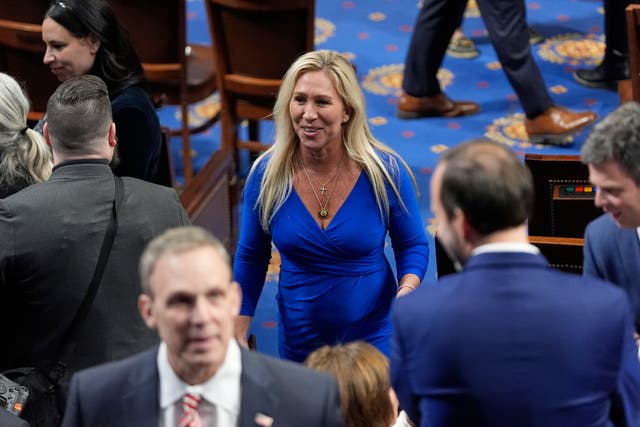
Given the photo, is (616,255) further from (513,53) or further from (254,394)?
(513,53)

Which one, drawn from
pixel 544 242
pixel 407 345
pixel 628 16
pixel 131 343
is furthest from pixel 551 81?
pixel 407 345

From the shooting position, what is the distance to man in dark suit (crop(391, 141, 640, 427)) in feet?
6.07

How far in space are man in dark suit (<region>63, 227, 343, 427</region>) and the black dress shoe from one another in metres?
4.19

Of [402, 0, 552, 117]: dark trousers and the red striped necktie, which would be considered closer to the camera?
the red striped necktie

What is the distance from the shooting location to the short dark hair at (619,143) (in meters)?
2.27

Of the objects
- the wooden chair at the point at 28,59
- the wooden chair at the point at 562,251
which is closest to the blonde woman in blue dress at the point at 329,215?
the wooden chair at the point at 562,251

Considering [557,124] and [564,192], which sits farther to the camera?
[557,124]

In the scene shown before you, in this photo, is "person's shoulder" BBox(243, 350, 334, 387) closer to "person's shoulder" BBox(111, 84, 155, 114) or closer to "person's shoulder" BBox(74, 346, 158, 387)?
"person's shoulder" BBox(74, 346, 158, 387)

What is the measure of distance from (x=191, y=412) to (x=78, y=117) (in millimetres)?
1007

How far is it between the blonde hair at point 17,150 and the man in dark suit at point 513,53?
2.80 metres

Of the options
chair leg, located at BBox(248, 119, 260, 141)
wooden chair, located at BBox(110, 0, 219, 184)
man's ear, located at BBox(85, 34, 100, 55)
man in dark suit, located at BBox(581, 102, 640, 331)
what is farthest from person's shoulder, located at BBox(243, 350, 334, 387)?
chair leg, located at BBox(248, 119, 260, 141)

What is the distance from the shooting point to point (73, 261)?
8.34ft

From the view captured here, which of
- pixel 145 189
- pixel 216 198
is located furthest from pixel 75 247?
pixel 216 198

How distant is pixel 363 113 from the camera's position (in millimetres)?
3070
